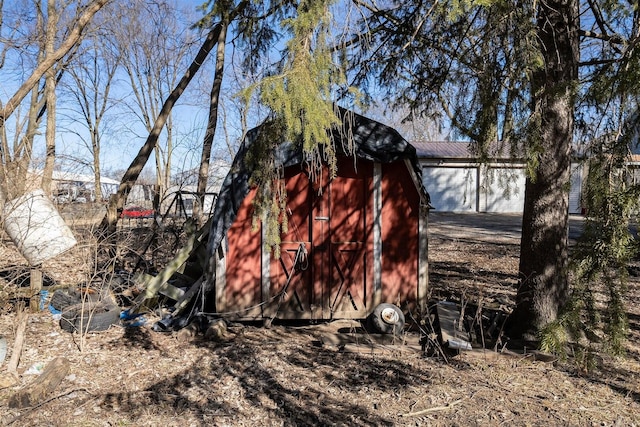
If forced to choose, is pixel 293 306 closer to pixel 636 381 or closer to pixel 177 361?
pixel 177 361

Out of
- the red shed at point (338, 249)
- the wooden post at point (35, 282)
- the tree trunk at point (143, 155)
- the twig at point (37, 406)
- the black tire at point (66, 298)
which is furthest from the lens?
the tree trunk at point (143, 155)

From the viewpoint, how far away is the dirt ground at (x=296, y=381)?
390 cm

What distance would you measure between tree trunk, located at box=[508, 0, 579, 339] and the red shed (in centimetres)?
147

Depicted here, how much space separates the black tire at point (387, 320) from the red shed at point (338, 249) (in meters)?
0.46

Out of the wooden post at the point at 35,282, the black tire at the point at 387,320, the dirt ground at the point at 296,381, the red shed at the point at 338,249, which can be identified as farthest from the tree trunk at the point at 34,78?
the black tire at the point at 387,320

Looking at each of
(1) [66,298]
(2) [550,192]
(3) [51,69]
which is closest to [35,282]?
(1) [66,298]

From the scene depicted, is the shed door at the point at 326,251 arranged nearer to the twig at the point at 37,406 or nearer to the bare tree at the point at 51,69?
the twig at the point at 37,406

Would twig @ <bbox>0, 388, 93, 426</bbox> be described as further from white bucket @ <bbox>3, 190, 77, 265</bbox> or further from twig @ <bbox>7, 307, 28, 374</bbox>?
white bucket @ <bbox>3, 190, 77, 265</bbox>

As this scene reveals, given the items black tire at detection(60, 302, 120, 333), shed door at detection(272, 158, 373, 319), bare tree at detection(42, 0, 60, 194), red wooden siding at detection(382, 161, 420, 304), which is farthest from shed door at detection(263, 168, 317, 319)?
bare tree at detection(42, 0, 60, 194)

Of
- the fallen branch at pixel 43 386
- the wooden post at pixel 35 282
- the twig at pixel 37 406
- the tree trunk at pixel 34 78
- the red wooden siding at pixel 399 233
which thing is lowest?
the twig at pixel 37 406

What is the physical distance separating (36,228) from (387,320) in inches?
175

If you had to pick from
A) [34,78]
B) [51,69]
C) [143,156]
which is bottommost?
[143,156]

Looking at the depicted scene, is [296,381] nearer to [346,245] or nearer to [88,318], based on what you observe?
[346,245]

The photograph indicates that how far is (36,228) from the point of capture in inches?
230
